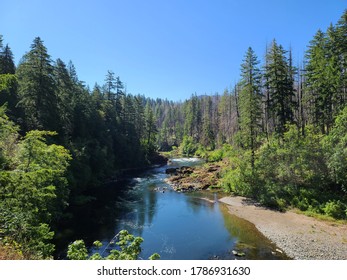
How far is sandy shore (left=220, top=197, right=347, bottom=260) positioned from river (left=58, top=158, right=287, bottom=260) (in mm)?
857

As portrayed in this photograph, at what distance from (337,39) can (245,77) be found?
479 inches

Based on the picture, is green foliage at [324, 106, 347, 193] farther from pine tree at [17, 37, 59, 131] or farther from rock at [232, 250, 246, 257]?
pine tree at [17, 37, 59, 131]

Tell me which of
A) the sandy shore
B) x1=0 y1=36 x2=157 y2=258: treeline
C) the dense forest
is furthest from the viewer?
the sandy shore

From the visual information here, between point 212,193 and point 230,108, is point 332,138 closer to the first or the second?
point 212,193

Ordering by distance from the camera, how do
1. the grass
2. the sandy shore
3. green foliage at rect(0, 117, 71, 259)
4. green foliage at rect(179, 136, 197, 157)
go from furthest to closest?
1. green foliage at rect(179, 136, 197, 157)
2. the grass
3. the sandy shore
4. green foliage at rect(0, 117, 71, 259)

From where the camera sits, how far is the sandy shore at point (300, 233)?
691 inches

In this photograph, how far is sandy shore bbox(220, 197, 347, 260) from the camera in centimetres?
1756

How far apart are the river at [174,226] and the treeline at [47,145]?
3.37m

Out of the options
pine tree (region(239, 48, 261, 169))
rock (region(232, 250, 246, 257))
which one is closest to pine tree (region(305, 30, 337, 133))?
pine tree (region(239, 48, 261, 169))

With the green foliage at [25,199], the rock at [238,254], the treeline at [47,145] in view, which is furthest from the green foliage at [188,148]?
the green foliage at [25,199]

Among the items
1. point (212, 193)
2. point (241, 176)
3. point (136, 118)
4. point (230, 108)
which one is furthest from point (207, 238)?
point (230, 108)

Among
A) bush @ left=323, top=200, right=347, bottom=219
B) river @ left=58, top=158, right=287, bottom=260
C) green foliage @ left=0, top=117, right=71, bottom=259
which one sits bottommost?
river @ left=58, top=158, right=287, bottom=260

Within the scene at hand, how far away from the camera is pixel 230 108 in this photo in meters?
105

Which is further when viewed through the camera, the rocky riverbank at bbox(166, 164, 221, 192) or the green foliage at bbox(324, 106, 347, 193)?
the rocky riverbank at bbox(166, 164, 221, 192)
